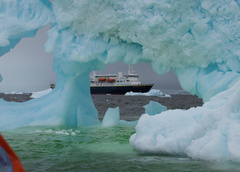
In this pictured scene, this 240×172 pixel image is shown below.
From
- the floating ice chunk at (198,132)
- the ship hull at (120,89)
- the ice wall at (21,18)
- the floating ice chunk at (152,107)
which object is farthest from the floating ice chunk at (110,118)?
the ship hull at (120,89)

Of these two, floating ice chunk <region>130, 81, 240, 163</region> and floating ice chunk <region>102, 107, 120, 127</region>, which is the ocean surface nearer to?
floating ice chunk <region>130, 81, 240, 163</region>

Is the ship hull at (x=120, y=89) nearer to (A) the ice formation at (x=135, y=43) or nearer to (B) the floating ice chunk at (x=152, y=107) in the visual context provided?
(B) the floating ice chunk at (x=152, y=107)

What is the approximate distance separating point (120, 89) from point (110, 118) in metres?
49.7

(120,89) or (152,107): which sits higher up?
(120,89)

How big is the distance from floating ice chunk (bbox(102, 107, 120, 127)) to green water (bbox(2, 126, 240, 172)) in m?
2.25

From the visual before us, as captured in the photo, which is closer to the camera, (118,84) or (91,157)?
(91,157)

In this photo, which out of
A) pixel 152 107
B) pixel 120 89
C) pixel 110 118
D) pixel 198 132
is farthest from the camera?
pixel 120 89

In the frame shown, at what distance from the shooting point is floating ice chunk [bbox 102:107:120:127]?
10.2 metres

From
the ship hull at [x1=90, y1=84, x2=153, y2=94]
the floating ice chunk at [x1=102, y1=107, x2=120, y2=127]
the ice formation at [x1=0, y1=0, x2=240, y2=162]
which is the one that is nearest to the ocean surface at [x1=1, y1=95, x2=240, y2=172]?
the ice formation at [x1=0, y1=0, x2=240, y2=162]

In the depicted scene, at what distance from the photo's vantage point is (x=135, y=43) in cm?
863

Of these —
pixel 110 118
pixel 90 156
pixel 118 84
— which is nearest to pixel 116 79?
pixel 118 84

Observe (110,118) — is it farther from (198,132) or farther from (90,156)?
(198,132)

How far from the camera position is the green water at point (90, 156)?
14.9ft

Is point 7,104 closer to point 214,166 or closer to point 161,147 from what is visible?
point 161,147
